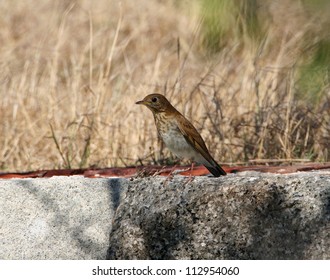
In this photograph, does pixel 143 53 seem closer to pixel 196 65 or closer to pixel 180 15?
pixel 180 15

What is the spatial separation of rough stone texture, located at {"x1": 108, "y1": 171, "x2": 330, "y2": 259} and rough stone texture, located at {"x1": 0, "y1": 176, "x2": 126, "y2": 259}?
0.24 m

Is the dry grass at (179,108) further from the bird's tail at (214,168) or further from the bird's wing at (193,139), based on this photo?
the bird's tail at (214,168)

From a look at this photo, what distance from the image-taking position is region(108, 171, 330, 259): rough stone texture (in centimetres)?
476

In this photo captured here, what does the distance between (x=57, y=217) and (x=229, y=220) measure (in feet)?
3.42

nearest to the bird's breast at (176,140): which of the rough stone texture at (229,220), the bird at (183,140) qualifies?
the bird at (183,140)

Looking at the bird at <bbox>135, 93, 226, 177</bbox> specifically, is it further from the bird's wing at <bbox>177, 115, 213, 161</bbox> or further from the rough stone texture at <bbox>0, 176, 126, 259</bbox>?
the rough stone texture at <bbox>0, 176, 126, 259</bbox>

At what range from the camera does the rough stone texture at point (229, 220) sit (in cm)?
476

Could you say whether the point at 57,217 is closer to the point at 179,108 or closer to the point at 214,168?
the point at 214,168

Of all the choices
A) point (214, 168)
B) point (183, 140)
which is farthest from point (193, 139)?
point (214, 168)

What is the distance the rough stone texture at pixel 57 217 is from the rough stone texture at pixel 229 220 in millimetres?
236

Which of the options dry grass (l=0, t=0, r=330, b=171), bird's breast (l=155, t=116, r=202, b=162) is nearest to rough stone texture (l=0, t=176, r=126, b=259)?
bird's breast (l=155, t=116, r=202, b=162)

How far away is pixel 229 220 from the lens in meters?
4.91
